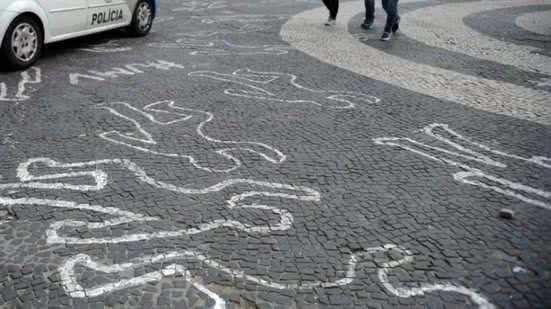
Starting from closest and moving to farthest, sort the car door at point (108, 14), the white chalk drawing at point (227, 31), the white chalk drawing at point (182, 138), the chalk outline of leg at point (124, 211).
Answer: the chalk outline of leg at point (124, 211), the white chalk drawing at point (182, 138), the car door at point (108, 14), the white chalk drawing at point (227, 31)

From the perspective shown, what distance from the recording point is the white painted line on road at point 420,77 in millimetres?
6168

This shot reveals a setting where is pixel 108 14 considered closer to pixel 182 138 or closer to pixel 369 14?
pixel 182 138


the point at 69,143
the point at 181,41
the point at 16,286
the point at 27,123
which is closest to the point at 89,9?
the point at 181,41

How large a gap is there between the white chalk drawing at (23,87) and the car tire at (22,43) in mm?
145

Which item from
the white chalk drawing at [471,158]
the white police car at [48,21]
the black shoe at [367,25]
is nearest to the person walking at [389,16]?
the black shoe at [367,25]

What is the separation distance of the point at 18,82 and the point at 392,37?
656 cm

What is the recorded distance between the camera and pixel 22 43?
696 cm

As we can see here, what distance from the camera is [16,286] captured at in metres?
2.86

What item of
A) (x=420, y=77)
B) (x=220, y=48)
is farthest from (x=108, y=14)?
(x=420, y=77)

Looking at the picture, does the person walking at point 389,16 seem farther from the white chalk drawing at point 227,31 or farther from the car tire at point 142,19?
the car tire at point 142,19

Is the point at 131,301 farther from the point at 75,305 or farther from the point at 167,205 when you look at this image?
the point at 167,205

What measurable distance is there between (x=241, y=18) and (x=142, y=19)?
121 inches

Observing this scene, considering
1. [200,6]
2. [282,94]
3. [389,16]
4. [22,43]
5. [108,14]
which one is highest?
[389,16]

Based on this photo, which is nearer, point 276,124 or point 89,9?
point 276,124
